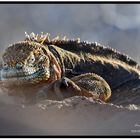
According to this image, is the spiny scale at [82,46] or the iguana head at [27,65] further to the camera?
the spiny scale at [82,46]

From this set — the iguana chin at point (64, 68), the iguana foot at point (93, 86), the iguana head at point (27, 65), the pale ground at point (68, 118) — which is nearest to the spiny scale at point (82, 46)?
the iguana chin at point (64, 68)

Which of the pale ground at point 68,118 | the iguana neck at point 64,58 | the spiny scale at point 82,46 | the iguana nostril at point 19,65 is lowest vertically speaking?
the pale ground at point 68,118

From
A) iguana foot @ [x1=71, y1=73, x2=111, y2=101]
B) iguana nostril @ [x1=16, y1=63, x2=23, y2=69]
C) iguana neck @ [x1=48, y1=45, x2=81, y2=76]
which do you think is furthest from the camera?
iguana neck @ [x1=48, y1=45, x2=81, y2=76]

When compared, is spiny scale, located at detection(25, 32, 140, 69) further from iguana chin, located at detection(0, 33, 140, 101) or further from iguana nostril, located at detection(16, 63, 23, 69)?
iguana nostril, located at detection(16, 63, 23, 69)

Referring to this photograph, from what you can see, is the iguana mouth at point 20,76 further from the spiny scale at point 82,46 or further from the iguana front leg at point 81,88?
the spiny scale at point 82,46

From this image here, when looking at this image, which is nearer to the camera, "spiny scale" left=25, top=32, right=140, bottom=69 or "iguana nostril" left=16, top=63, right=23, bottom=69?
"iguana nostril" left=16, top=63, right=23, bottom=69

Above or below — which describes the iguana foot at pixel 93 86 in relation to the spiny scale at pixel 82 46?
below

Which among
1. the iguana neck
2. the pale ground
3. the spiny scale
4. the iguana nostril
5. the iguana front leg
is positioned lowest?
the pale ground

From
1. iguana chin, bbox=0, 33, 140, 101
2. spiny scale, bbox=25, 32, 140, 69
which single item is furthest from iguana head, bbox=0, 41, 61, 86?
spiny scale, bbox=25, 32, 140, 69
